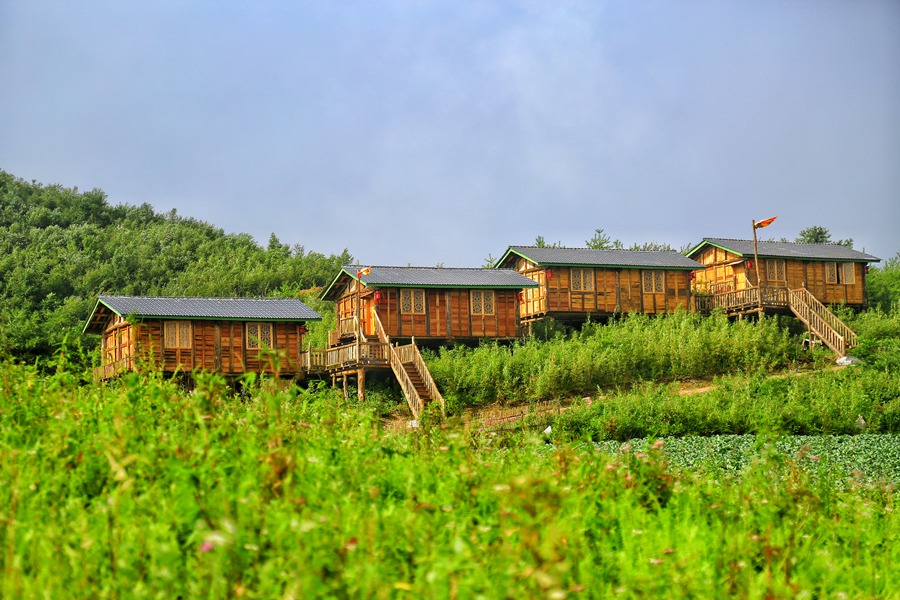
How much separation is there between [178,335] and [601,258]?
60.2 ft

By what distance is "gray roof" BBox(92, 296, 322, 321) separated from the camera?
38.3m

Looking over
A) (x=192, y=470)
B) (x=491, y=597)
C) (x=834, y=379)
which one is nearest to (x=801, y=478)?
(x=491, y=597)

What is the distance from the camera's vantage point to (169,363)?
38156 mm

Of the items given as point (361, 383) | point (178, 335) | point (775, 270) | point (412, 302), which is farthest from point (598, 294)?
point (178, 335)

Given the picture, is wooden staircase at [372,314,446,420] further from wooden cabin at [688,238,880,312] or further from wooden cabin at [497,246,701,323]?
wooden cabin at [688,238,880,312]

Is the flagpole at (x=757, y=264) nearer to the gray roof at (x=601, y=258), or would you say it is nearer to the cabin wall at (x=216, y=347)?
the gray roof at (x=601, y=258)

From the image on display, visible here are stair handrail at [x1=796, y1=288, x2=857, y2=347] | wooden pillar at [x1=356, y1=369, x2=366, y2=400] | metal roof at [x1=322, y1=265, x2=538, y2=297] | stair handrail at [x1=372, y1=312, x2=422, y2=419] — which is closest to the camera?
stair handrail at [x1=372, y1=312, x2=422, y2=419]

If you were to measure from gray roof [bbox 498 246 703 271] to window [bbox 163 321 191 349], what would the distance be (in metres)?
14.4

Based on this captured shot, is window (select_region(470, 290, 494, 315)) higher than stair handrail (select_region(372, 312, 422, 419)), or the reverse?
window (select_region(470, 290, 494, 315))

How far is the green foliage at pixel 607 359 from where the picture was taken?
3600cm

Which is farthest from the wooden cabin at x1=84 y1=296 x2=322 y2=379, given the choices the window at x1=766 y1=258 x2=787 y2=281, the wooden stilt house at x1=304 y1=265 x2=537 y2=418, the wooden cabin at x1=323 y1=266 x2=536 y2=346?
the window at x1=766 y1=258 x2=787 y2=281

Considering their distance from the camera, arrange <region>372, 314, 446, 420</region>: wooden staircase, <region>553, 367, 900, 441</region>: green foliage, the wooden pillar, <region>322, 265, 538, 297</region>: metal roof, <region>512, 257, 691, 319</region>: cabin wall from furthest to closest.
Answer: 1. <region>512, 257, 691, 319</region>: cabin wall
2. <region>322, 265, 538, 297</region>: metal roof
3. the wooden pillar
4. <region>372, 314, 446, 420</region>: wooden staircase
5. <region>553, 367, 900, 441</region>: green foliage

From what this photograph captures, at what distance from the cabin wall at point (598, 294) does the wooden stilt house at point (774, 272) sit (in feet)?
5.63

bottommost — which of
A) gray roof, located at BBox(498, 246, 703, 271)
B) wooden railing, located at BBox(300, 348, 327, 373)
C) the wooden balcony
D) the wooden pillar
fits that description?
the wooden pillar
